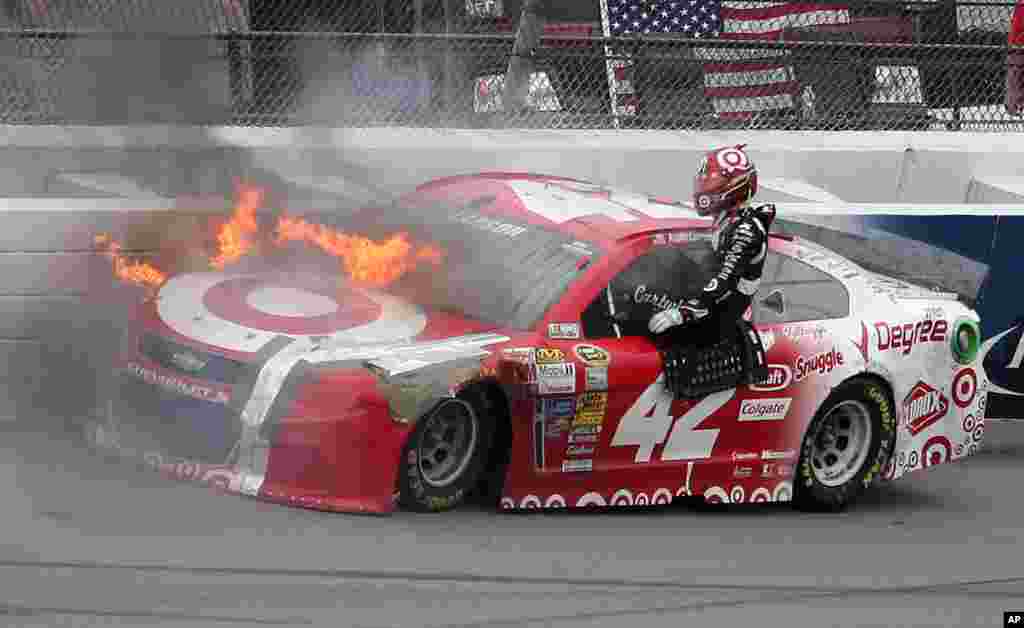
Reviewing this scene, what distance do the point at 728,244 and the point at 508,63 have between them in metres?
3.27

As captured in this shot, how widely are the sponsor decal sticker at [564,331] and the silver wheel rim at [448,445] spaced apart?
0.50 metres

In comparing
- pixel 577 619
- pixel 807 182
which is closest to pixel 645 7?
pixel 807 182

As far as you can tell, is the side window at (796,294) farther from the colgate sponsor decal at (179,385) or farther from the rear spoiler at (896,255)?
the colgate sponsor decal at (179,385)

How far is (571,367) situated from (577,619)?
1.68 meters

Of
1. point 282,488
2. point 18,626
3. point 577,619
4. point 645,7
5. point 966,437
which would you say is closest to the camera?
point 18,626

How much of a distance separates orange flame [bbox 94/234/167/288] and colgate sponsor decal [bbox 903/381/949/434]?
358cm

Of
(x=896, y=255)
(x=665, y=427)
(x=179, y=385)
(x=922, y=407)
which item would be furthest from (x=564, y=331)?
(x=896, y=255)

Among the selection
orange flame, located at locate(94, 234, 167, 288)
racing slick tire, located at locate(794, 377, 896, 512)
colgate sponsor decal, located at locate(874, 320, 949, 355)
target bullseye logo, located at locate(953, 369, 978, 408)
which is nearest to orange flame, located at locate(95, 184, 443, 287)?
orange flame, located at locate(94, 234, 167, 288)

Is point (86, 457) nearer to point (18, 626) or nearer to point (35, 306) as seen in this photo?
point (35, 306)

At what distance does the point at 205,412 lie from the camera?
7.30 meters

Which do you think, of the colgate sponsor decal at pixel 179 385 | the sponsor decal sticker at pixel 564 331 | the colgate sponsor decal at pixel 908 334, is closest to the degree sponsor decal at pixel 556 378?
the sponsor decal sticker at pixel 564 331

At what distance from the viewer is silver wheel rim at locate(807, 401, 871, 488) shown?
839 cm

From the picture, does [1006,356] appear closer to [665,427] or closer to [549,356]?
[665,427]

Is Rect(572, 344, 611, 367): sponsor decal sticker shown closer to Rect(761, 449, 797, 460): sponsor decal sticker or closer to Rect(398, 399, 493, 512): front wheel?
Rect(398, 399, 493, 512): front wheel
